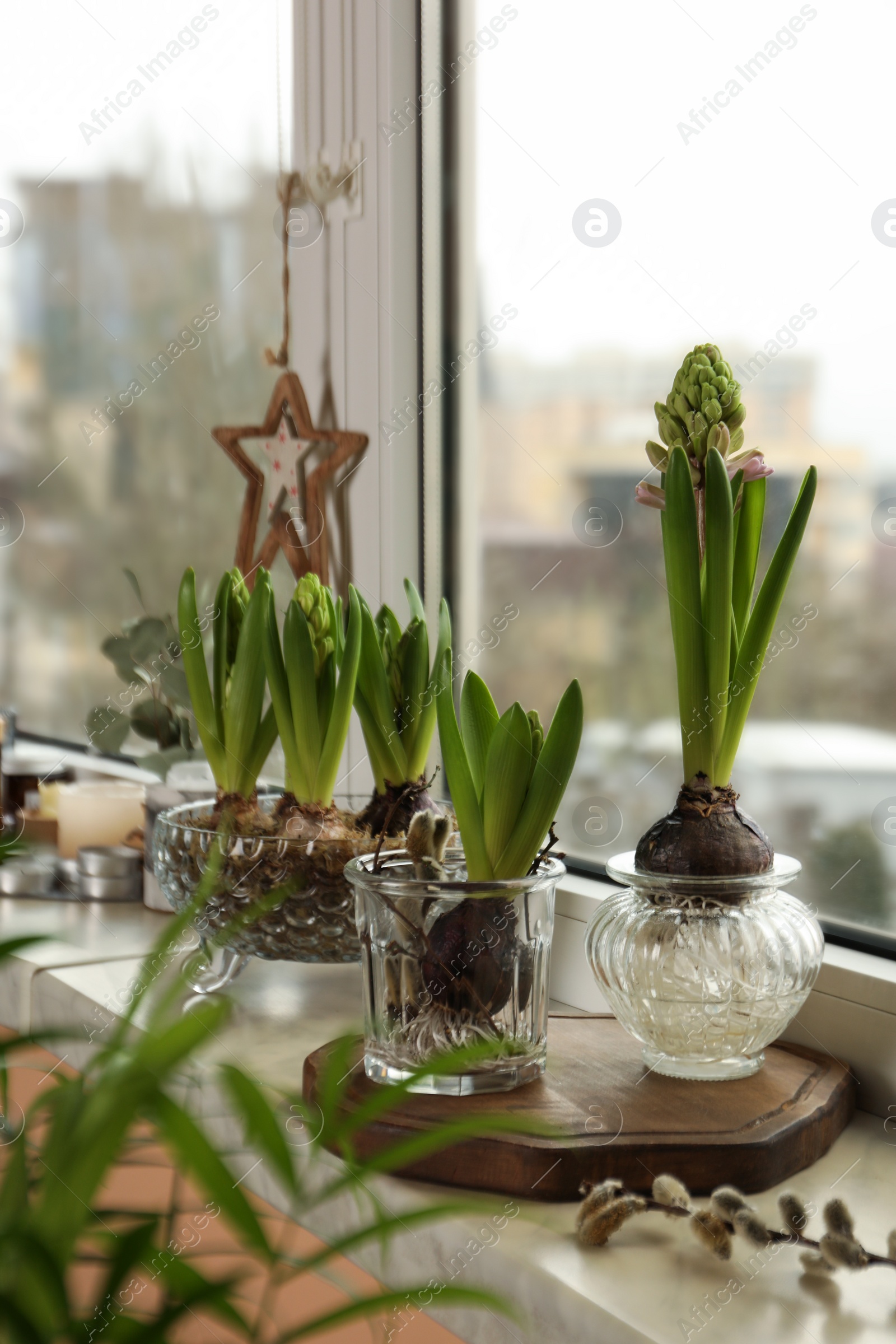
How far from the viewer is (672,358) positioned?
1049 mm

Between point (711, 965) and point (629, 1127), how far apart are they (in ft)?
0.35

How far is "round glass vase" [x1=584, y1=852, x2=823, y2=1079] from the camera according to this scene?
2.34 ft

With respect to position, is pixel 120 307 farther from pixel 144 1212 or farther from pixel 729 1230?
pixel 144 1212

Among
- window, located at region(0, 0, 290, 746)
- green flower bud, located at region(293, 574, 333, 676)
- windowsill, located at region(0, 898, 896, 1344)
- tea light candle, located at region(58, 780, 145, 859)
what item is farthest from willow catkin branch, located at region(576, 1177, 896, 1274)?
window, located at region(0, 0, 290, 746)

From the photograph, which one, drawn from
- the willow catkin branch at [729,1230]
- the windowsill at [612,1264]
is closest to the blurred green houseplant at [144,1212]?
the windowsill at [612,1264]

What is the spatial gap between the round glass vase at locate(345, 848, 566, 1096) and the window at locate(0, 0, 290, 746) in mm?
888

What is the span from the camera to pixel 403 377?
A: 124 centimetres

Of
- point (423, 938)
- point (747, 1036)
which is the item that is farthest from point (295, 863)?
point (747, 1036)

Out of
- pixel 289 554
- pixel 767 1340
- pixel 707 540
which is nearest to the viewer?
pixel 767 1340

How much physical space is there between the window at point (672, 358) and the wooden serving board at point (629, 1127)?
22 centimetres

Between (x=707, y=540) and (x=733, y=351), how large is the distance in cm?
34

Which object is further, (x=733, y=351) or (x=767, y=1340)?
(x=733, y=351)

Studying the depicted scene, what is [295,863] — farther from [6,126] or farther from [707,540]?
[6,126]

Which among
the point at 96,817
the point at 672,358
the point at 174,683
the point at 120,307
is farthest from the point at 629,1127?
the point at 120,307
